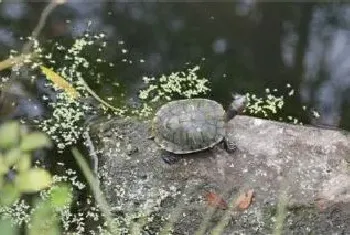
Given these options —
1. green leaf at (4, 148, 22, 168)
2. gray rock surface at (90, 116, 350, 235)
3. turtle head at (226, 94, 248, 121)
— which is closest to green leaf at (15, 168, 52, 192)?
green leaf at (4, 148, 22, 168)

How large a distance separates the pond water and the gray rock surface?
0.36 m

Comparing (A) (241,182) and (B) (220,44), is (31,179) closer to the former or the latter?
(A) (241,182)

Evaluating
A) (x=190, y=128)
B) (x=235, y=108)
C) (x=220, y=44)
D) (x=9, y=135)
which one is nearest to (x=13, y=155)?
(x=9, y=135)

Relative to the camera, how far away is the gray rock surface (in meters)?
2.82

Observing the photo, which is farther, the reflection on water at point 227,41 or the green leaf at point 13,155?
the reflection on water at point 227,41

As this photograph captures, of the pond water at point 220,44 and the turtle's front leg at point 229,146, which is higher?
the pond water at point 220,44

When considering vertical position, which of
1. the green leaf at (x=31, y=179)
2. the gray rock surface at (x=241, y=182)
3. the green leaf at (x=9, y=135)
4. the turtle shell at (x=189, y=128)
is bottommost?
the gray rock surface at (x=241, y=182)

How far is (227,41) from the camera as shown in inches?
150

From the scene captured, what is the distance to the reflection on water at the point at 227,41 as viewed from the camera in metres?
3.56

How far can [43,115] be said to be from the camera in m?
3.36

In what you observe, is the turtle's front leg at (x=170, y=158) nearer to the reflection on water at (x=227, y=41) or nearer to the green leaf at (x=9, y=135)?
the reflection on water at (x=227, y=41)

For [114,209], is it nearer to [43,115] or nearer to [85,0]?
[43,115]

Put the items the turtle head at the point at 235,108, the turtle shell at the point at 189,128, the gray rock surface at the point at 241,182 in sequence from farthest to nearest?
the turtle head at the point at 235,108, the turtle shell at the point at 189,128, the gray rock surface at the point at 241,182

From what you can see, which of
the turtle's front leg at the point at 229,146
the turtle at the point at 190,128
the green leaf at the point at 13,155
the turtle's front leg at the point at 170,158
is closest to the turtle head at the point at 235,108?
the turtle at the point at 190,128
